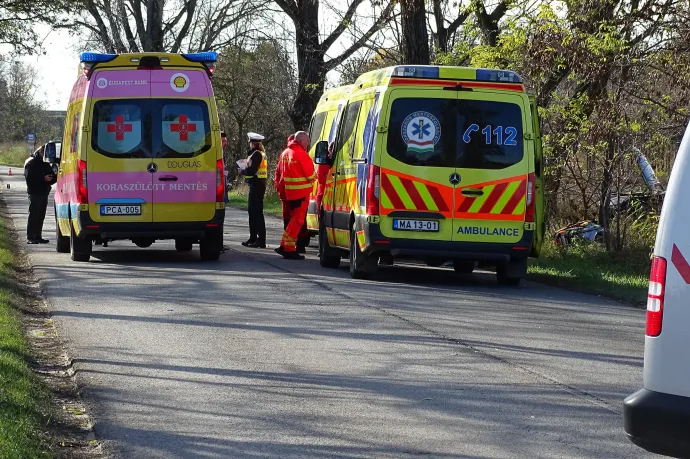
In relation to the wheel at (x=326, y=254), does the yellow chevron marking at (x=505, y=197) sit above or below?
above

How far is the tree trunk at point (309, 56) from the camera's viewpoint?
29.9 metres

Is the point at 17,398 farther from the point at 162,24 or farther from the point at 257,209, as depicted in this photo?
the point at 162,24

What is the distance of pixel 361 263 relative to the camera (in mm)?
14469

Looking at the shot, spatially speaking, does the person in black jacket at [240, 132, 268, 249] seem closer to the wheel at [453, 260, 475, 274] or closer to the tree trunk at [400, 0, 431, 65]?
the tree trunk at [400, 0, 431, 65]

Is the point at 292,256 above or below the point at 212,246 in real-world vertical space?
below

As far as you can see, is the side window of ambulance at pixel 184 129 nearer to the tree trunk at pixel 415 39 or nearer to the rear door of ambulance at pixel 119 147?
the rear door of ambulance at pixel 119 147

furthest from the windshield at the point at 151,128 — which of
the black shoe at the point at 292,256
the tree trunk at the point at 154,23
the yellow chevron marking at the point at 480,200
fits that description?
the tree trunk at the point at 154,23

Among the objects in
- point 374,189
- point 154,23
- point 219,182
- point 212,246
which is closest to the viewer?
point 374,189

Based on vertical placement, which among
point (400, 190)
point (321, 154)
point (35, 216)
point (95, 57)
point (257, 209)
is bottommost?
point (35, 216)

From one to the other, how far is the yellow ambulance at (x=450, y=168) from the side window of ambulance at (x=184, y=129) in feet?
10.1

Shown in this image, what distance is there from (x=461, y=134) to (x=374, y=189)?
46.3 inches

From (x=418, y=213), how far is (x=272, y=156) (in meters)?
29.6

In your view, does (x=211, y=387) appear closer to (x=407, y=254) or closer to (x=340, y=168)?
(x=407, y=254)

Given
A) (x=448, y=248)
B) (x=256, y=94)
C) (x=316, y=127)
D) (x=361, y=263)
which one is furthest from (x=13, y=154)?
(x=448, y=248)
